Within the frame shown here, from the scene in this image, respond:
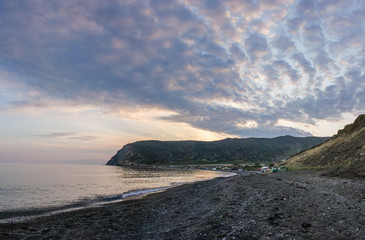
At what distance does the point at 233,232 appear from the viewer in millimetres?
12008

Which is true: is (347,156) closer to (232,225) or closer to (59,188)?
(232,225)

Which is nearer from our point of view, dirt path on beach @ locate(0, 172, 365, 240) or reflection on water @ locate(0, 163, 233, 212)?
dirt path on beach @ locate(0, 172, 365, 240)

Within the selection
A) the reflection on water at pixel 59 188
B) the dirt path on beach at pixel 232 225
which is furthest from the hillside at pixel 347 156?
the reflection on water at pixel 59 188

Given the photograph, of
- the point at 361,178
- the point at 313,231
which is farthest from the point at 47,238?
the point at 361,178

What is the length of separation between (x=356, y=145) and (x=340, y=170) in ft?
34.2

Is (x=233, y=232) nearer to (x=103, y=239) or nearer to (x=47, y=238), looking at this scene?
(x=103, y=239)

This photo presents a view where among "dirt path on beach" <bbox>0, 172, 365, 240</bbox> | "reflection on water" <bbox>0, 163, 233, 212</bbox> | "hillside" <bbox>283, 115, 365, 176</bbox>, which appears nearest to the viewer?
"dirt path on beach" <bbox>0, 172, 365, 240</bbox>

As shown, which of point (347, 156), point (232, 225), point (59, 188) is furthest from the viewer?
point (59, 188)

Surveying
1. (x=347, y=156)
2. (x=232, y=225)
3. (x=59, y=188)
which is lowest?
(x=59, y=188)

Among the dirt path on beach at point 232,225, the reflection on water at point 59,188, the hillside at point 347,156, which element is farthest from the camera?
the hillside at point 347,156

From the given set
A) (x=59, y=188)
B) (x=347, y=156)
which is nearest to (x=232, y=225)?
(x=347, y=156)

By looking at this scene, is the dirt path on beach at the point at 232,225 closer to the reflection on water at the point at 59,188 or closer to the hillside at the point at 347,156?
the reflection on water at the point at 59,188

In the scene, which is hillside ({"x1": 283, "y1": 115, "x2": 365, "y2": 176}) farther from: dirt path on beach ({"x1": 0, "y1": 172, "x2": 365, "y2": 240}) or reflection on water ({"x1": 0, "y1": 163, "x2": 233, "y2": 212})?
reflection on water ({"x1": 0, "y1": 163, "x2": 233, "y2": 212})

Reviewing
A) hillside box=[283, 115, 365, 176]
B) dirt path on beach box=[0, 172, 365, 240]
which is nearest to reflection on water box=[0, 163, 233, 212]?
dirt path on beach box=[0, 172, 365, 240]
